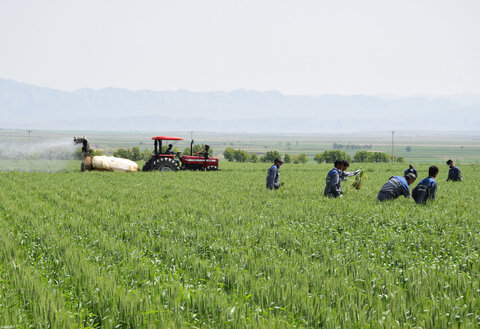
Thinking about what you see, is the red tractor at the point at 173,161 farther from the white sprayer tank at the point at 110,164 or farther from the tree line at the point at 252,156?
the tree line at the point at 252,156

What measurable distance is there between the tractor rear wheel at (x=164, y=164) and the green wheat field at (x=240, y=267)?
1771 centimetres

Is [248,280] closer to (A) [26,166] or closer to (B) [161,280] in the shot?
(B) [161,280]

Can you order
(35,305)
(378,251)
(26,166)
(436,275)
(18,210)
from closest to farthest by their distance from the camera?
(35,305) < (436,275) < (378,251) < (18,210) < (26,166)

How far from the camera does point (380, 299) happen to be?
581 centimetres

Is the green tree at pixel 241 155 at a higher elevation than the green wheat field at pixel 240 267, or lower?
lower

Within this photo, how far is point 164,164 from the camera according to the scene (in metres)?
32.0

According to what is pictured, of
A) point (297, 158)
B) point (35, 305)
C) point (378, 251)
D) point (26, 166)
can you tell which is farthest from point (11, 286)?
point (297, 158)

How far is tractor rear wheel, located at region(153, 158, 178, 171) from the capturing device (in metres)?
32.0

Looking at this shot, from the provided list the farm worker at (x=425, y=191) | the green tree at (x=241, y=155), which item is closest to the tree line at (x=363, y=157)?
the green tree at (x=241, y=155)

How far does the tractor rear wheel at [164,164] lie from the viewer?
105ft

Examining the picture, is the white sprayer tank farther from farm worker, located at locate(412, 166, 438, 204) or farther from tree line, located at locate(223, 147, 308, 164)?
tree line, located at locate(223, 147, 308, 164)

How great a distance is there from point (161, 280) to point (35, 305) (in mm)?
1908

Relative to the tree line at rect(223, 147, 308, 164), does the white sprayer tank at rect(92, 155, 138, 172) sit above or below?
above

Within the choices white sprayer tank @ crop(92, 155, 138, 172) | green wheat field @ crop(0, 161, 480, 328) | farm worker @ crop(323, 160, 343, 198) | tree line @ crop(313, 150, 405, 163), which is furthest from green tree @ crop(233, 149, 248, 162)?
green wheat field @ crop(0, 161, 480, 328)
